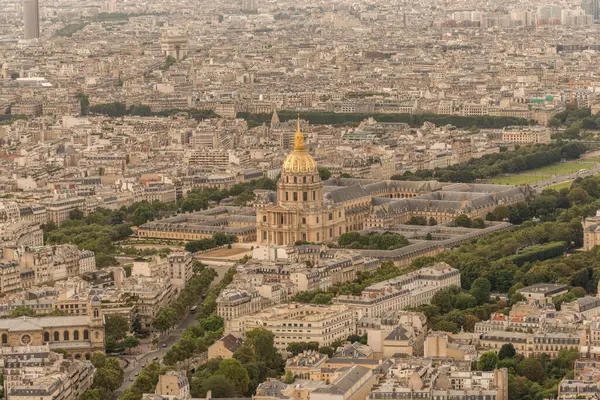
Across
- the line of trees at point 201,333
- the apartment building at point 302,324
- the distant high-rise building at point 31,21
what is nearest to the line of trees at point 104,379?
the line of trees at point 201,333

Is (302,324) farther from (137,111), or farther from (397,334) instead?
(137,111)

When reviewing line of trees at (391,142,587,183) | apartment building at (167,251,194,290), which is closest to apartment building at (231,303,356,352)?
apartment building at (167,251,194,290)

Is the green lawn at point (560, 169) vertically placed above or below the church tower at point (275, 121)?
below

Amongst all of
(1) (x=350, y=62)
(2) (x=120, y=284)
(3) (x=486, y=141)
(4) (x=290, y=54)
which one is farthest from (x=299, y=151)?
(4) (x=290, y=54)

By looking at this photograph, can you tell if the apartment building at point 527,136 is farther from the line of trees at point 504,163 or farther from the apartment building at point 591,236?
the apartment building at point 591,236

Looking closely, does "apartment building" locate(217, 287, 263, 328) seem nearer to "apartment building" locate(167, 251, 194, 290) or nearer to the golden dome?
"apartment building" locate(167, 251, 194, 290)

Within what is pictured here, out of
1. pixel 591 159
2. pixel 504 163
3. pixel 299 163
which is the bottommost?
pixel 591 159

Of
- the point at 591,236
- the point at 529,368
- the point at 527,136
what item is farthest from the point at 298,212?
the point at 527,136
